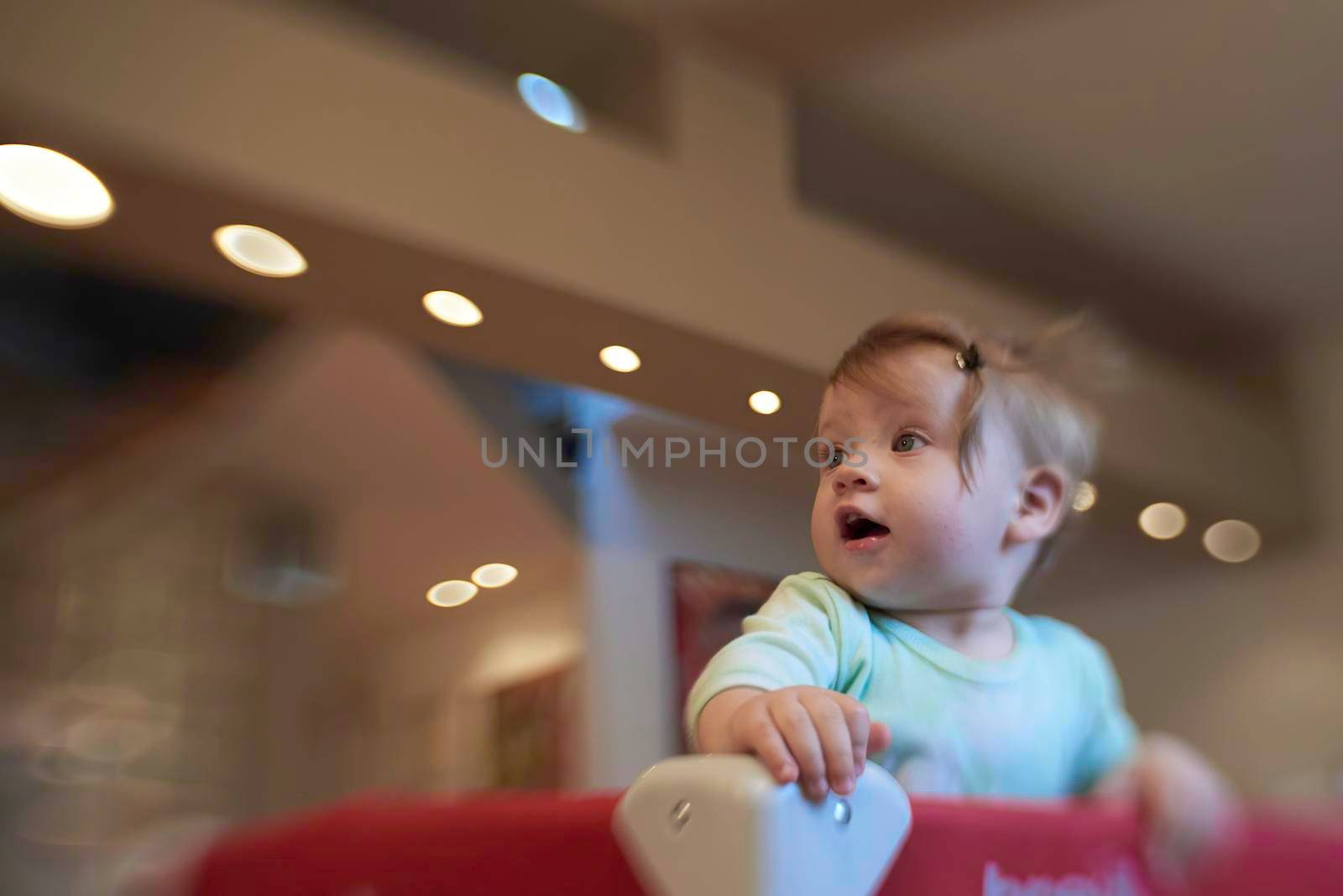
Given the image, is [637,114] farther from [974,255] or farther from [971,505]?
[971,505]

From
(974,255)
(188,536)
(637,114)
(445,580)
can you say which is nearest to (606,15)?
(637,114)

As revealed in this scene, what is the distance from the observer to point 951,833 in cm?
29

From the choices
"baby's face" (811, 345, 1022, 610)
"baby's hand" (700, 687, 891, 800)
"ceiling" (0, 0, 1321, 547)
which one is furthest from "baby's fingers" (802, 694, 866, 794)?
"ceiling" (0, 0, 1321, 547)

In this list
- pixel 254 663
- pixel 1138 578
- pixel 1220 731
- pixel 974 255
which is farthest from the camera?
pixel 254 663

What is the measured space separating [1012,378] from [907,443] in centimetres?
5

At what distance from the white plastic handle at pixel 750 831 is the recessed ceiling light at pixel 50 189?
79 centimetres

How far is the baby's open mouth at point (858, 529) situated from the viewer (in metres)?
0.36

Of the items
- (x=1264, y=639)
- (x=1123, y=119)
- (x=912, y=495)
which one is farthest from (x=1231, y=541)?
(x=912, y=495)

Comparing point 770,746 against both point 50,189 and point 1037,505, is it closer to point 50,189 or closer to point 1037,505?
point 1037,505

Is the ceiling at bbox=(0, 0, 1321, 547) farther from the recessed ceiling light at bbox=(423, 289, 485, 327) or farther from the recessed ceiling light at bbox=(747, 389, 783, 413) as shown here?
the recessed ceiling light at bbox=(747, 389, 783, 413)

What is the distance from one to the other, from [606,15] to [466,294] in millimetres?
289

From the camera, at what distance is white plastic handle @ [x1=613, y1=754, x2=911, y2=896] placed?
245 millimetres

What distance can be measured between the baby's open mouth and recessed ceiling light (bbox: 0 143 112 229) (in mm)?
732

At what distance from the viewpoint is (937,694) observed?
0.36 m
